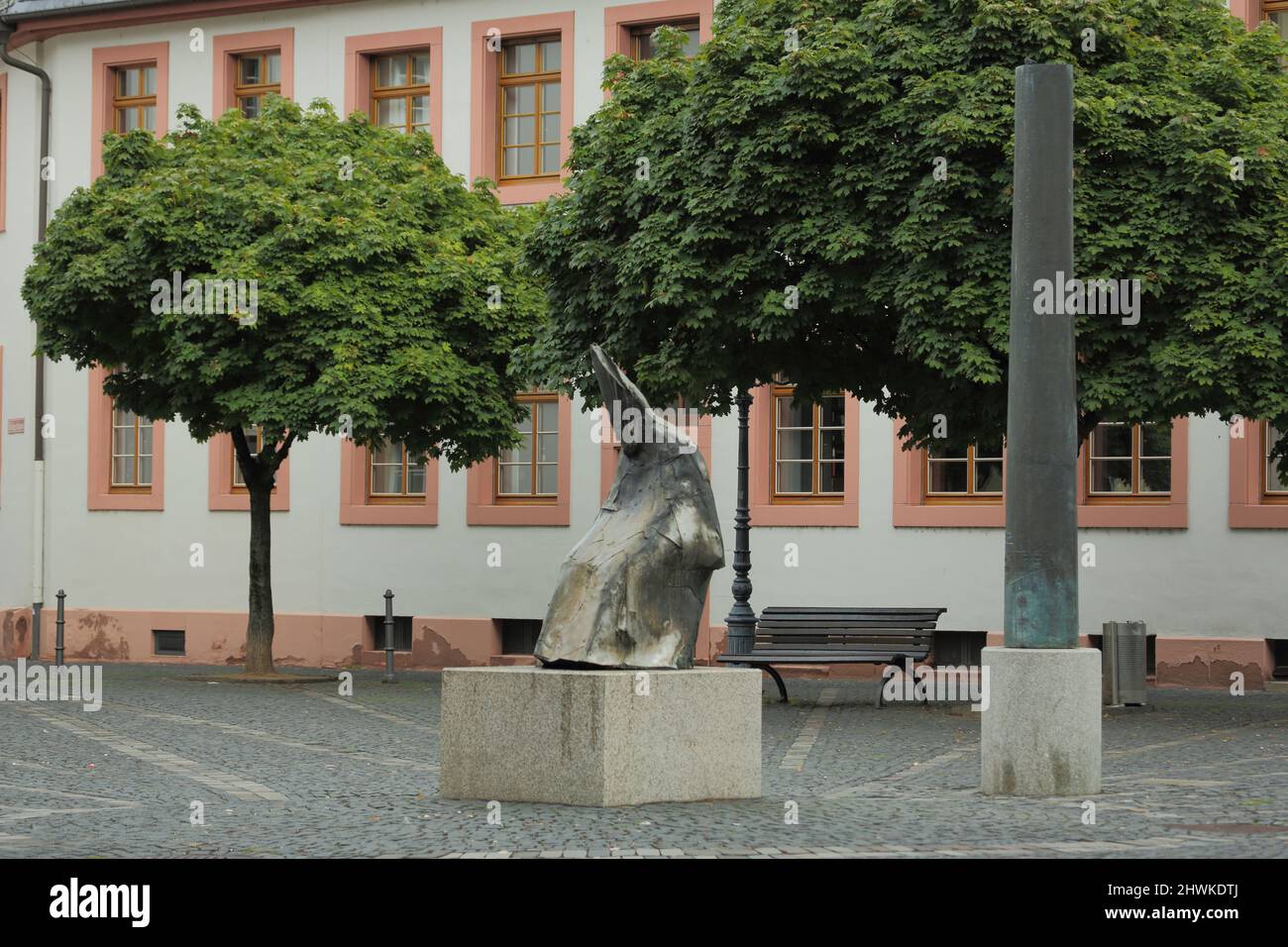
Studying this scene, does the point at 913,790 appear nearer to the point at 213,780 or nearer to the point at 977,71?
the point at 213,780

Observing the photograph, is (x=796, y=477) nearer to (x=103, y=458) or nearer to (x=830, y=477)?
(x=830, y=477)

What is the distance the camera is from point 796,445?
81.4 feet

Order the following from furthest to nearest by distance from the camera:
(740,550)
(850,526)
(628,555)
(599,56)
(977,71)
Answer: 1. (599,56)
2. (850,526)
3. (740,550)
4. (977,71)
5. (628,555)

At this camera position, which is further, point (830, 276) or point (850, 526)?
point (850, 526)

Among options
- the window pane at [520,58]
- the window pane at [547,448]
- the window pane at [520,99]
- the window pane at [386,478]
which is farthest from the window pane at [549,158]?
the window pane at [386,478]

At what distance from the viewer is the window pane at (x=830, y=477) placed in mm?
24516

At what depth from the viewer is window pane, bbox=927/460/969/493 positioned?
23812mm

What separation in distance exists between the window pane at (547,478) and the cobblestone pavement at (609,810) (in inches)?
284

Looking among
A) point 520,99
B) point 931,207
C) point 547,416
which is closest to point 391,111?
point 520,99

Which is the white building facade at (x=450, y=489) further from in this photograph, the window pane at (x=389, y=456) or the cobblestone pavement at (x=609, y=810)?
the cobblestone pavement at (x=609, y=810)

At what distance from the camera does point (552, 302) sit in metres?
19.1

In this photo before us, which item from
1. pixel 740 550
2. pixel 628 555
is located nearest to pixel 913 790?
pixel 628 555

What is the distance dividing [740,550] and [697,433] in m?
3.76

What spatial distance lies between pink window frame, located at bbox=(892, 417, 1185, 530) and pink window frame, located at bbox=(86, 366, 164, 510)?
35.7 ft
